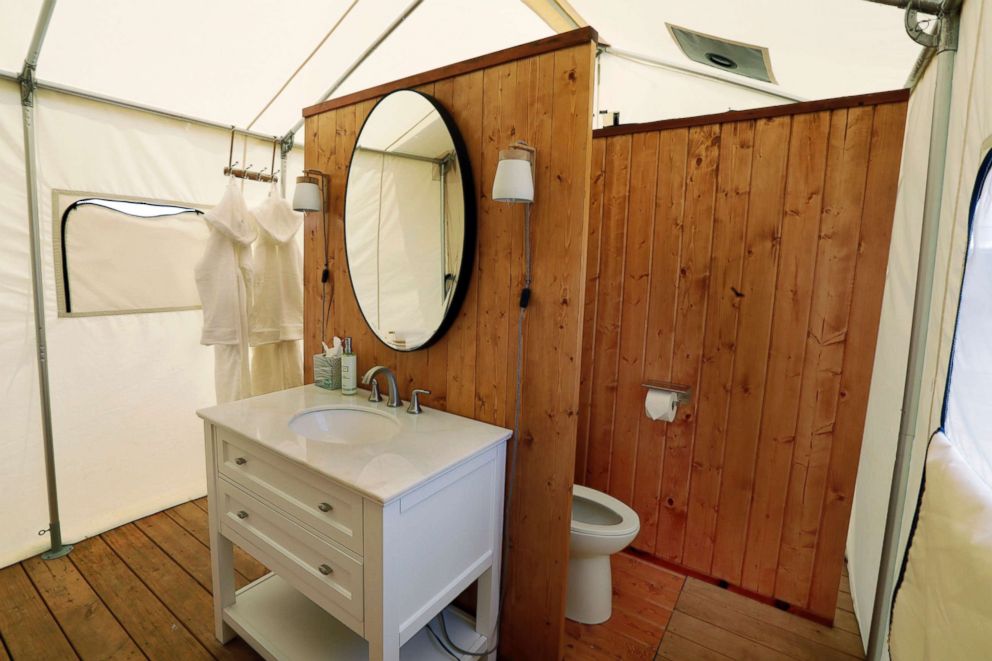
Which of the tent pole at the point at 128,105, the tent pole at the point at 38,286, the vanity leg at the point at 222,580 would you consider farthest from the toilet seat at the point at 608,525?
the tent pole at the point at 128,105

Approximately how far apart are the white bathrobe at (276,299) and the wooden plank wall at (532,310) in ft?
3.54

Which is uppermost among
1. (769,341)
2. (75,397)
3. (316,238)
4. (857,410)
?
(316,238)

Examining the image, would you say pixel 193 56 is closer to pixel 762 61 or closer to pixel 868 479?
pixel 762 61

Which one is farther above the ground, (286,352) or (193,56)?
(193,56)

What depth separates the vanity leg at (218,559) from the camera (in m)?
1.62

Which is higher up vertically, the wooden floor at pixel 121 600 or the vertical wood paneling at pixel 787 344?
the vertical wood paneling at pixel 787 344

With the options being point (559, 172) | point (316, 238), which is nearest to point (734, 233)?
point (559, 172)

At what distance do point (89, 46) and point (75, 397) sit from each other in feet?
4.78

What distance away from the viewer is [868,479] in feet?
5.89

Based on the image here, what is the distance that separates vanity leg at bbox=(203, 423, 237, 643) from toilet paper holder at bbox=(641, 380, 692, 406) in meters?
1.72

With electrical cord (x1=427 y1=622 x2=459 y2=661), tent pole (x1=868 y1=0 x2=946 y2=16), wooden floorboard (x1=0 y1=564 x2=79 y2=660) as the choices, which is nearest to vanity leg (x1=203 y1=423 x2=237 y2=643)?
wooden floorboard (x1=0 y1=564 x2=79 y2=660)

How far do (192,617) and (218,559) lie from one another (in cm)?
38

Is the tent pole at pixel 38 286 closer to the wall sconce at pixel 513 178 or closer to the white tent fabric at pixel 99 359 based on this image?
the white tent fabric at pixel 99 359

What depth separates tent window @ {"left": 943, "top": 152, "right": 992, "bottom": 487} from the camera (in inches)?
32.3
